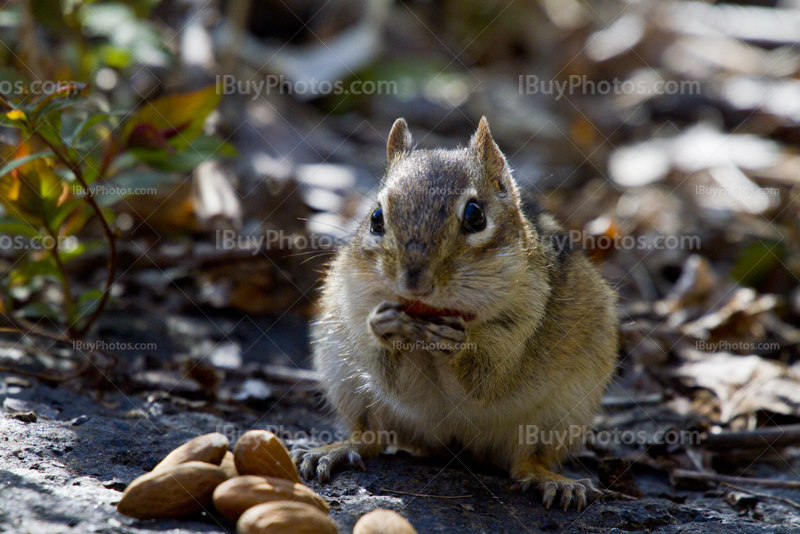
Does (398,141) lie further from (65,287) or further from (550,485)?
(65,287)

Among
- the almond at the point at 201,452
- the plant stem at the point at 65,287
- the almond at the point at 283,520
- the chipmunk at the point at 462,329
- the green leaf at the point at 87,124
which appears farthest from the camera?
the plant stem at the point at 65,287

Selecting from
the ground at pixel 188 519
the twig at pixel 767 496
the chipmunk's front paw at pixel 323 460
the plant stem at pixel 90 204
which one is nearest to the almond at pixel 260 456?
the ground at pixel 188 519

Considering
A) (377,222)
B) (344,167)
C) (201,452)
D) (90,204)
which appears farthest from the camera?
(344,167)

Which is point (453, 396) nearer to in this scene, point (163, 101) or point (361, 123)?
point (163, 101)

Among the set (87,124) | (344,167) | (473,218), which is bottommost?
(473,218)

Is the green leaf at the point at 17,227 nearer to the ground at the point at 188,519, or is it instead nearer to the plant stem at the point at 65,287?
the plant stem at the point at 65,287

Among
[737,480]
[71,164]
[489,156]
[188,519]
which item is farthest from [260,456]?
[737,480]

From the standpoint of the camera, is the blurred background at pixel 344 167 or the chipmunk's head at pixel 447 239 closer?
the chipmunk's head at pixel 447 239
